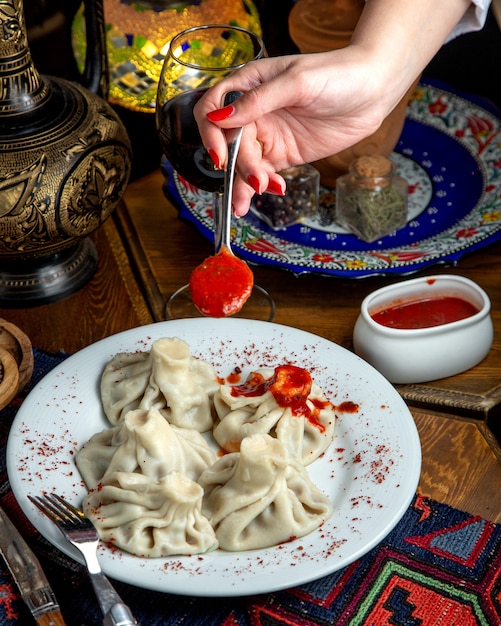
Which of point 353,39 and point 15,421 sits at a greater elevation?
point 353,39

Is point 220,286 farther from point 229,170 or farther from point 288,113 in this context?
point 288,113

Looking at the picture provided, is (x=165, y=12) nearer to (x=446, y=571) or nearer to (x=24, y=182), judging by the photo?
(x=24, y=182)

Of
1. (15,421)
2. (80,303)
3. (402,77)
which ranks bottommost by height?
(80,303)

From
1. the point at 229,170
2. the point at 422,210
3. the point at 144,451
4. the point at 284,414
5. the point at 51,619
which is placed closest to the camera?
the point at 51,619

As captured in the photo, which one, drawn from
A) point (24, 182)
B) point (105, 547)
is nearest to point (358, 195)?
point (24, 182)

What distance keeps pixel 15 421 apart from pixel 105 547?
284 millimetres

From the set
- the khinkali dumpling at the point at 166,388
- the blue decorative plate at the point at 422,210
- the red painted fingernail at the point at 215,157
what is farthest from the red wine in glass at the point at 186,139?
the khinkali dumpling at the point at 166,388

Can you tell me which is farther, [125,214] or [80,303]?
[125,214]

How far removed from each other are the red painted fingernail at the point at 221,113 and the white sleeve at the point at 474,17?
0.58 m

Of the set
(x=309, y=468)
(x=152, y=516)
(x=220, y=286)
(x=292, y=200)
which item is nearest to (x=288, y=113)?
(x=292, y=200)

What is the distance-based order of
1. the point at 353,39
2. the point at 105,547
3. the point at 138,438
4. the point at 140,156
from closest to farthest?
the point at 105,547 → the point at 138,438 → the point at 353,39 → the point at 140,156

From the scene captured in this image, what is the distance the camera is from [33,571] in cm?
117

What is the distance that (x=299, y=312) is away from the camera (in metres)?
1.72

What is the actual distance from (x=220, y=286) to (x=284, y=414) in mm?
258
